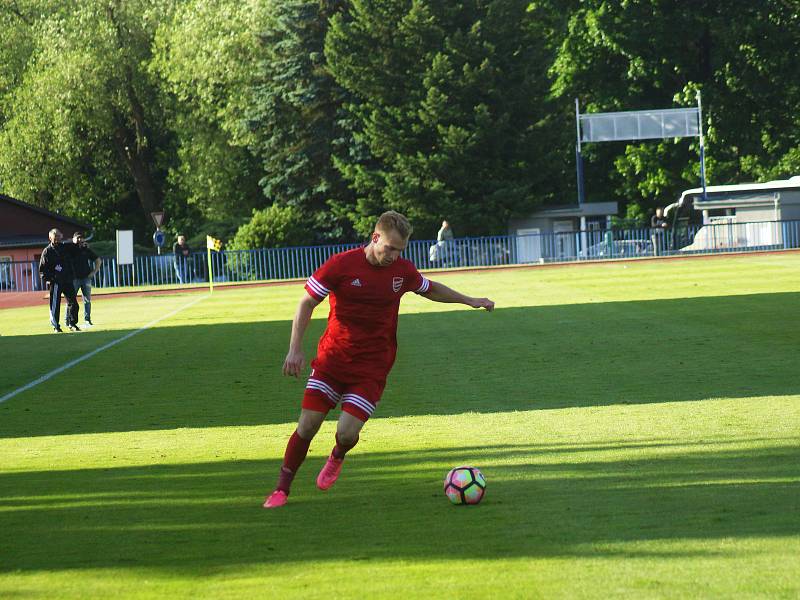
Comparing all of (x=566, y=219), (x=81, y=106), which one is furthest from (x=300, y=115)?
(x=566, y=219)

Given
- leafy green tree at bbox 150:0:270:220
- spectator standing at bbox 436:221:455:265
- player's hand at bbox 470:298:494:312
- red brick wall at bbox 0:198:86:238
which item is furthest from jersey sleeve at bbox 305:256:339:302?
red brick wall at bbox 0:198:86:238

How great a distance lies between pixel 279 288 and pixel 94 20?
98.9 feet

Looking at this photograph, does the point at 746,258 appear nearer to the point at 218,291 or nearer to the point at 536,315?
the point at 218,291

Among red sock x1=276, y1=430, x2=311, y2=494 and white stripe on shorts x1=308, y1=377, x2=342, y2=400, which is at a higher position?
white stripe on shorts x1=308, y1=377, x2=342, y2=400

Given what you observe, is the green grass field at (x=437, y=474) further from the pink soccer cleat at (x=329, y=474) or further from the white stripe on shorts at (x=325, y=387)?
the white stripe on shorts at (x=325, y=387)

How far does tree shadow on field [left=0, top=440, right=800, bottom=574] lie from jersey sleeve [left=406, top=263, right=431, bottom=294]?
125 cm

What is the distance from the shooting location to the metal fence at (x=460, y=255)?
52750 mm

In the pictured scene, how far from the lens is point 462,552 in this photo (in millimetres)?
6301

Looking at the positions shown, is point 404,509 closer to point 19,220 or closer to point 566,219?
point 566,219

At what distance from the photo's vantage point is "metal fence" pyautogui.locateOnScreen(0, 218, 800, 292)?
5275cm

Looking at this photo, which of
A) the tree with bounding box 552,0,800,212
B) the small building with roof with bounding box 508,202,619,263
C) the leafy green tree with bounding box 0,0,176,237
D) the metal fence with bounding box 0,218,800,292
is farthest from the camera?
the leafy green tree with bounding box 0,0,176,237

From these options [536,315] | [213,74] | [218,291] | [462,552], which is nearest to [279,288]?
[218,291]

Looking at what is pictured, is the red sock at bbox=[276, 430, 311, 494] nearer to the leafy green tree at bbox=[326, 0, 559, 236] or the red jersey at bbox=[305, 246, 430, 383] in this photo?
the red jersey at bbox=[305, 246, 430, 383]

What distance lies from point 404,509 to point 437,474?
1175mm
